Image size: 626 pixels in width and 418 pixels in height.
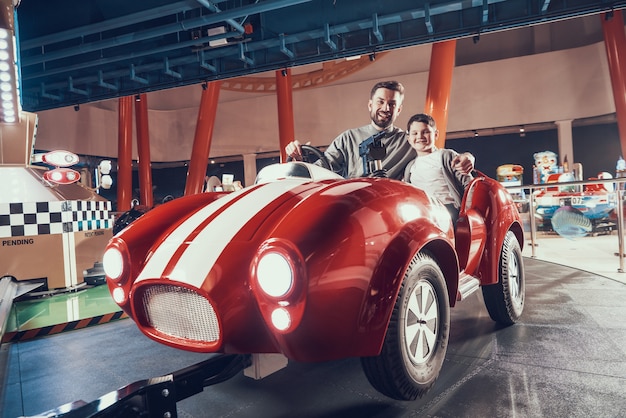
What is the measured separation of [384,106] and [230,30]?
12.0ft

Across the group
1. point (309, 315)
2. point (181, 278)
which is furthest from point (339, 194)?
point (181, 278)

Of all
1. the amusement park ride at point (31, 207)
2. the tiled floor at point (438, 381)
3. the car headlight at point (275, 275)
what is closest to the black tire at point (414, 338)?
the tiled floor at point (438, 381)

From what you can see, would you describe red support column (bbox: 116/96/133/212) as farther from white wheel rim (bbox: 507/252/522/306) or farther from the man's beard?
white wheel rim (bbox: 507/252/522/306)

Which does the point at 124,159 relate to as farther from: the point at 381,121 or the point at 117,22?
the point at 381,121

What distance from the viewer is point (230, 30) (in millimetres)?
5602

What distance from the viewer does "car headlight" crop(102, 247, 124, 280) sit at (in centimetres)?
160

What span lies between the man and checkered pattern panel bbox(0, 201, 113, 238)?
2665 millimetres

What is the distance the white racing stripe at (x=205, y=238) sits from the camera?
52.4 inches

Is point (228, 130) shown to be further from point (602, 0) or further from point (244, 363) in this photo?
point (244, 363)

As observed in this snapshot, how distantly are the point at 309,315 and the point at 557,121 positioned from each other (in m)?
15.2

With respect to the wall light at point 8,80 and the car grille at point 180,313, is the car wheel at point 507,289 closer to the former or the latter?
the car grille at point 180,313

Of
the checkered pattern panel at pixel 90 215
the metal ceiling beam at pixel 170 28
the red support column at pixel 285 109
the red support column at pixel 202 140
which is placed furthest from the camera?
the red support column at pixel 202 140

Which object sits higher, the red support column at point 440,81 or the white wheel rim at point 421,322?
the red support column at point 440,81

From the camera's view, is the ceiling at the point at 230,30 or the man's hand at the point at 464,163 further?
the ceiling at the point at 230,30
